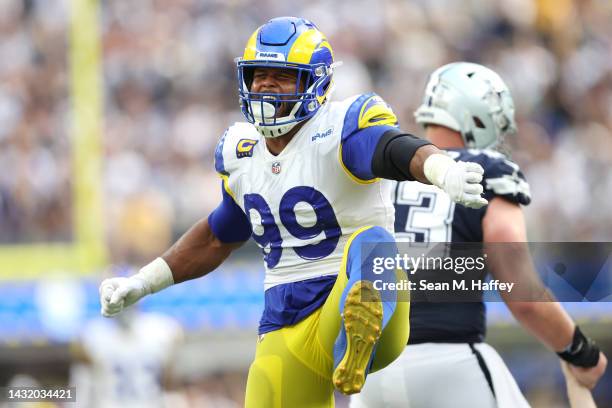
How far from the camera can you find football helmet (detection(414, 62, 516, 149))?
504 centimetres

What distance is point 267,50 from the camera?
406cm

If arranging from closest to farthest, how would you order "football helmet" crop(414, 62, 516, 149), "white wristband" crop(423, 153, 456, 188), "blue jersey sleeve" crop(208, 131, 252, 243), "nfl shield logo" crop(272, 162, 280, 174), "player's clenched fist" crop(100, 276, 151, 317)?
"white wristband" crop(423, 153, 456, 188), "nfl shield logo" crop(272, 162, 280, 174), "player's clenched fist" crop(100, 276, 151, 317), "blue jersey sleeve" crop(208, 131, 252, 243), "football helmet" crop(414, 62, 516, 149)

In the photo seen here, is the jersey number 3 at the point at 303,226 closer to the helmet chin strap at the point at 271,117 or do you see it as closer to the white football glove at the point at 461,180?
the helmet chin strap at the point at 271,117

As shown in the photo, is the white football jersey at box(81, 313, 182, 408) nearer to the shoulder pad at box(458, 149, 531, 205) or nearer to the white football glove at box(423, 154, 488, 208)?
the shoulder pad at box(458, 149, 531, 205)

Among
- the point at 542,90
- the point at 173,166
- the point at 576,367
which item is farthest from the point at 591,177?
the point at 576,367

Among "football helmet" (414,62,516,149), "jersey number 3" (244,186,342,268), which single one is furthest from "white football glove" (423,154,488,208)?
"football helmet" (414,62,516,149)

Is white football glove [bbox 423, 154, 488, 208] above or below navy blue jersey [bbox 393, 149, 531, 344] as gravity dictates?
above

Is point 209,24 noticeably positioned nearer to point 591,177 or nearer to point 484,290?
point 591,177

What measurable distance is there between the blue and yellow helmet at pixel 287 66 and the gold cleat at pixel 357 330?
30.5 inches

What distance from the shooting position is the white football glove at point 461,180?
332cm

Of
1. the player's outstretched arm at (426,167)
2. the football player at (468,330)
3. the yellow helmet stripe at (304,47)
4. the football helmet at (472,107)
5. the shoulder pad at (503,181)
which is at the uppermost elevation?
the yellow helmet stripe at (304,47)

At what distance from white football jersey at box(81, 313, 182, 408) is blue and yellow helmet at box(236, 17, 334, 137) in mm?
4619

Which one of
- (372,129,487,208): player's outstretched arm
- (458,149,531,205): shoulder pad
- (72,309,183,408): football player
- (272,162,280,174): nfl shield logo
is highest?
(372,129,487,208): player's outstretched arm

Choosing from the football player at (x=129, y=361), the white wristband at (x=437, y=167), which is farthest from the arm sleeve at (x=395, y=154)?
the football player at (x=129, y=361)
